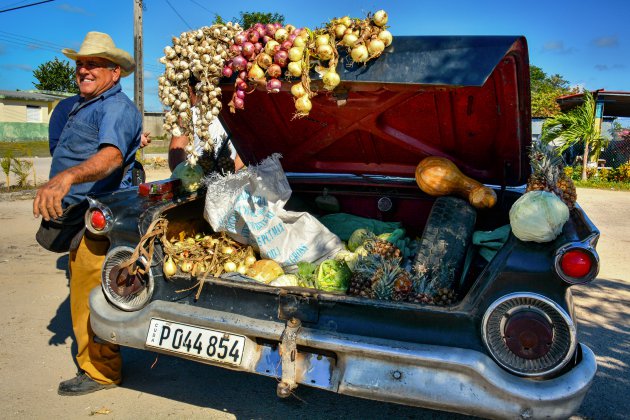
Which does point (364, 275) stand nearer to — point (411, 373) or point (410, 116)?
point (411, 373)

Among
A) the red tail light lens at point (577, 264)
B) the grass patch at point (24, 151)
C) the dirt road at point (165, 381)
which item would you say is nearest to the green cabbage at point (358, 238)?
the dirt road at point (165, 381)

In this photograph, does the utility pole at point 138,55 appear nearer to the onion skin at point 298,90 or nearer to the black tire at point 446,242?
the black tire at point 446,242

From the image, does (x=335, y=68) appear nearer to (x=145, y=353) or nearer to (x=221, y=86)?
(x=221, y=86)

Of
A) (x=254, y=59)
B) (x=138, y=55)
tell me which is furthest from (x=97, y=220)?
(x=138, y=55)

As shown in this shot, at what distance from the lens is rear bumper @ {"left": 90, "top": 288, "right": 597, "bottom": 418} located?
2.07 metres

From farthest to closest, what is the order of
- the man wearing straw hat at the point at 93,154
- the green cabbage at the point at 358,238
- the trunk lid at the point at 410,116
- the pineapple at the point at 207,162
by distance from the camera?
the pineapple at the point at 207,162 → the green cabbage at the point at 358,238 → the man wearing straw hat at the point at 93,154 → the trunk lid at the point at 410,116

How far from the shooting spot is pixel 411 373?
2195 millimetres

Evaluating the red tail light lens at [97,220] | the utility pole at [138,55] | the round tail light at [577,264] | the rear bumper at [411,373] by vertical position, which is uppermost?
the utility pole at [138,55]

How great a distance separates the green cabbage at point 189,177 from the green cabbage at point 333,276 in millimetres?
1098

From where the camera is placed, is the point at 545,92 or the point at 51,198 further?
the point at 545,92

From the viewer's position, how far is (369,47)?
228cm

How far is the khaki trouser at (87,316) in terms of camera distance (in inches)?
127

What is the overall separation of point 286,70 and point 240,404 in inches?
78.7

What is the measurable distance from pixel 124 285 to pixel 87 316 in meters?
0.71
